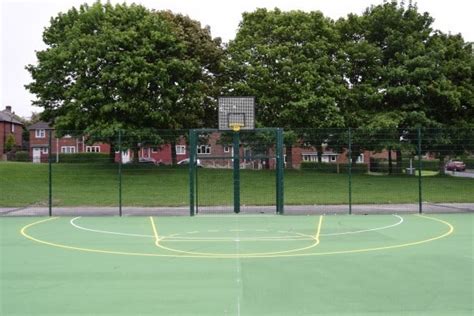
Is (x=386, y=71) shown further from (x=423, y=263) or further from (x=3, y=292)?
(x=3, y=292)

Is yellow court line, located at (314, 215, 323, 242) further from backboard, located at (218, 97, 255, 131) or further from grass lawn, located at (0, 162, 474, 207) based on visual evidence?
grass lawn, located at (0, 162, 474, 207)

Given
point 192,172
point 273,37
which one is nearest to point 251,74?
point 273,37

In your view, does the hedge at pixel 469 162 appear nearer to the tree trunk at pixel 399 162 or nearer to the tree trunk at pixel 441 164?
the tree trunk at pixel 441 164

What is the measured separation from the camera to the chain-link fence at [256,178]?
18.7m

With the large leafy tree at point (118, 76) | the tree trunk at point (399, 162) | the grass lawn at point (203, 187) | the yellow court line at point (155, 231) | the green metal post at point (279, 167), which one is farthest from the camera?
the large leafy tree at point (118, 76)

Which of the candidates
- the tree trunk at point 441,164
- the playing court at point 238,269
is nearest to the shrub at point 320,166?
the tree trunk at point 441,164

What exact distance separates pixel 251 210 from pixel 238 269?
A: 9.09 m

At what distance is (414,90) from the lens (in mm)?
27766

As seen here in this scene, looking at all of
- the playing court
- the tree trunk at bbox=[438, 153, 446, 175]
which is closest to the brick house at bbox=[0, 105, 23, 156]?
the tree trunk at bbox=[438, 153, 446, 175]

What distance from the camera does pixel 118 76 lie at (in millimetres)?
26406

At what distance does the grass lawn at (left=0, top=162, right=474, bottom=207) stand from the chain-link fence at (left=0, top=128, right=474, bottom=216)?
38 mm

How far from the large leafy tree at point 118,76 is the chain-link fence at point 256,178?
2083mm

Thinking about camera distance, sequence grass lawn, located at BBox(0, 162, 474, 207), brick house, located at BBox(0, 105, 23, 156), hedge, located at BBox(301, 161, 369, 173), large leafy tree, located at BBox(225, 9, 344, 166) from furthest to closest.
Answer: brick house, located at BBox(0, 105, 23, 156) → large leafy tree, located at BBox(225, 9, 344, 166) → hedge, located at BBox(301, 161, 369, 173) → grass lawn, located at BBox(0, 162, 474, 207)

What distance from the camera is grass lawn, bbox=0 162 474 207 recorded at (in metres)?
19.9
